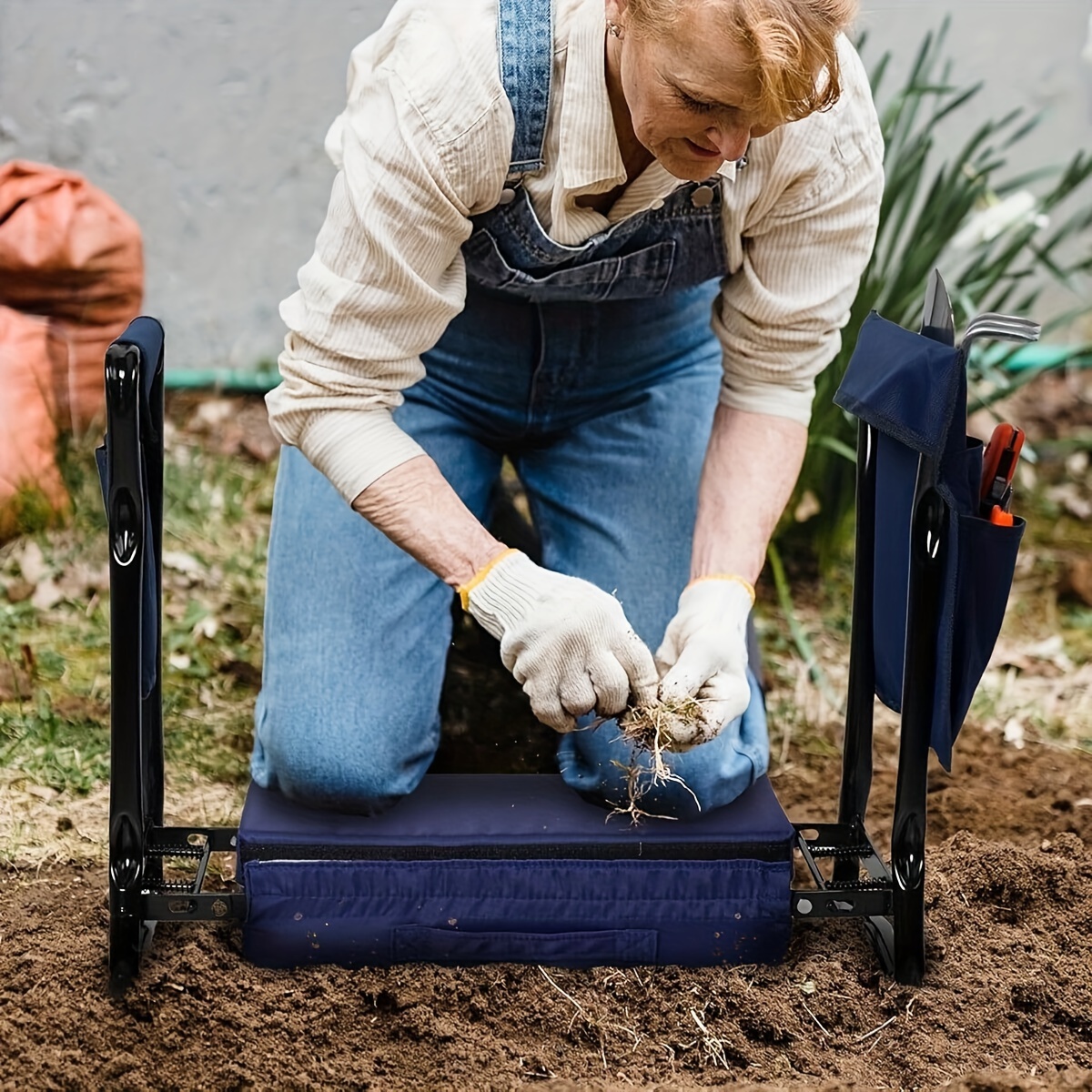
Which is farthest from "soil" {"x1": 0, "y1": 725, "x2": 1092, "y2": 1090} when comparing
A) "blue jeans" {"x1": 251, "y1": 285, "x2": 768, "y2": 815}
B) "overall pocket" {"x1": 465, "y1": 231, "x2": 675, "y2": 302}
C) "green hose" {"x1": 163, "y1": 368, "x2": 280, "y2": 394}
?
"green hose" {"x1": 163, "y1": 368, "x2": 280, "y2": 394}

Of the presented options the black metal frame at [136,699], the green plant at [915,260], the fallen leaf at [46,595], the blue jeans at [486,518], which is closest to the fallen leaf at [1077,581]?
the green plant at [915,260]

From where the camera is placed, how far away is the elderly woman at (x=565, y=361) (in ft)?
4.42

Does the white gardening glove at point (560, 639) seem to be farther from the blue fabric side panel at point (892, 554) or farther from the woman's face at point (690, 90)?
the woman's face at point (690, 90)

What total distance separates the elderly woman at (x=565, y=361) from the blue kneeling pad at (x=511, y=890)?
7 centimetres

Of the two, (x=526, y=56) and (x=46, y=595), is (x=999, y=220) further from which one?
(x=46, y=595)

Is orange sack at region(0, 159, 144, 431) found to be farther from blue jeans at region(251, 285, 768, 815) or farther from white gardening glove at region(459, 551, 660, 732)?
white gardening glove at region(459, 551, 660, 732)

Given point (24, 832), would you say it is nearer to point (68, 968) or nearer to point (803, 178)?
point (68, 968)

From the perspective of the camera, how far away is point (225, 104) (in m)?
2.68

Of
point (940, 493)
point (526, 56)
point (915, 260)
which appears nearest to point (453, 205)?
point (526, 56)

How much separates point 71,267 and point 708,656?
156 cm

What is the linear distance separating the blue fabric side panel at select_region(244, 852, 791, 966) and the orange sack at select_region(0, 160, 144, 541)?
1213 millimetres

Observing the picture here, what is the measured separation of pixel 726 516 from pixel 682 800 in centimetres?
33

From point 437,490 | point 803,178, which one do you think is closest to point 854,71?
point 803,178

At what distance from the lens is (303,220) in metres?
2.79
